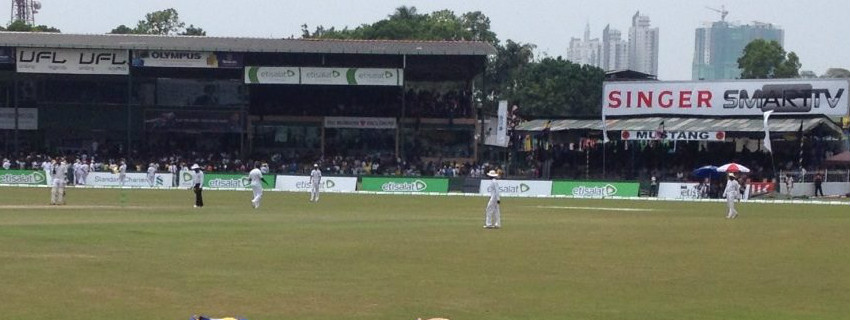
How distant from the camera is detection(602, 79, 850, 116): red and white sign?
72.9 metres

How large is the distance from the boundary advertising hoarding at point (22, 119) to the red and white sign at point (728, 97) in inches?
1283

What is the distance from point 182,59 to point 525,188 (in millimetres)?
19747

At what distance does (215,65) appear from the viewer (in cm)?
7194

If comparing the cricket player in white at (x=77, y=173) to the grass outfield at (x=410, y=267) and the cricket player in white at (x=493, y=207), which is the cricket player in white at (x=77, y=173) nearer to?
the grass outfield at (x=410, y=267)

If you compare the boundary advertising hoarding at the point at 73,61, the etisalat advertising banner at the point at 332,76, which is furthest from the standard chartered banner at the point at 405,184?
the boundary advertising hoarding at the point at 73,61

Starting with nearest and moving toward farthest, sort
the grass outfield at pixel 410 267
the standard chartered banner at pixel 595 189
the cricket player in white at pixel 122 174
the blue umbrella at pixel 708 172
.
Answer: the grass outfield at pixel 410 267, the standard chartered banner at pixel 595 189, the blue umbrella at pixel 708 172, the cricket player in white at pixel 122 174

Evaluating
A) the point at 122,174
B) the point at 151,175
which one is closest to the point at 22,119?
the point at 122,174

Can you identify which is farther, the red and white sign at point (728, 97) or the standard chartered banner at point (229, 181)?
the red and white sign at point (728, 97)

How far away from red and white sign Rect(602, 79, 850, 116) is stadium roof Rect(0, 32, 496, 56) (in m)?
10.6

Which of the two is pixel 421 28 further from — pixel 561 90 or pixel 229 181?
pixel 229 181

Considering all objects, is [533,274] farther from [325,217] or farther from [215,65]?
[215,65]

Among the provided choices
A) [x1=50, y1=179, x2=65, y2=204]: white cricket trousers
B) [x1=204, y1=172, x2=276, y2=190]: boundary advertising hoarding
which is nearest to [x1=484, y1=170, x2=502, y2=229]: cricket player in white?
[x1=50, y1=179, x2=65, y2=204]: white cricket trousers

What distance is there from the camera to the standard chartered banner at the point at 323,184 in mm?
A: 65562

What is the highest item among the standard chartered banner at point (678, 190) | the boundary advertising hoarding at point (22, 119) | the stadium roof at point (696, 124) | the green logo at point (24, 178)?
the stadium roof at point (696, 124)
